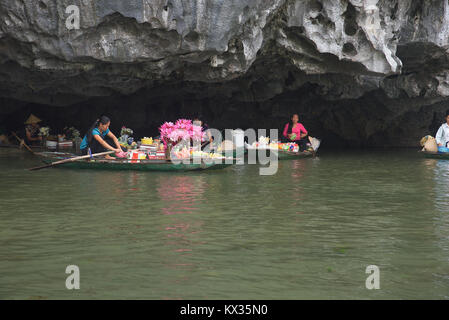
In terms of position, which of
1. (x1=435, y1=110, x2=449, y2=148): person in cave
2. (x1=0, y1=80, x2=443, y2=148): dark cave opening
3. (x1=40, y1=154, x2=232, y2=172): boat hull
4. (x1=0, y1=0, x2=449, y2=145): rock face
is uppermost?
(x1=0, y1=0, x2=449, y2=145): rock face

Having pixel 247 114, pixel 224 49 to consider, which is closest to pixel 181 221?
pixel 224 49

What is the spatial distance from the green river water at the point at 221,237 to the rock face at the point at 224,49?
3.10 meters

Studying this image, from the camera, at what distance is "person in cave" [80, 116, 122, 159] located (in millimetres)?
12508

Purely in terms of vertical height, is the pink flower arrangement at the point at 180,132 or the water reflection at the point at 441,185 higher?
the pink flower arrangement at the point at 180,132

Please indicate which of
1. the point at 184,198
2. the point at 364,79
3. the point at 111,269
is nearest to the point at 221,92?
the point at 364,79

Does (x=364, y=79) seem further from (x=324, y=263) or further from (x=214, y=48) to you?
(x=324, y=263)

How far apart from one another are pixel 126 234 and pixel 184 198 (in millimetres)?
2531

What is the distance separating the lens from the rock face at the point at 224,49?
11836 mm

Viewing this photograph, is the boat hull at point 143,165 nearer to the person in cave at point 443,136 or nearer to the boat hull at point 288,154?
the boat hull at point 288,154

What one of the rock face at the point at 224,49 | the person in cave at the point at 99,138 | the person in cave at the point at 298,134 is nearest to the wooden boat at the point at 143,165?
the person in cave at the point at 99,138

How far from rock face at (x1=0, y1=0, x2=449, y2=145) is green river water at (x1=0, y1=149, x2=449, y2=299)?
122 inches

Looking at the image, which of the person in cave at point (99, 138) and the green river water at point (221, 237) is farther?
the person in cave at point (99, 138)

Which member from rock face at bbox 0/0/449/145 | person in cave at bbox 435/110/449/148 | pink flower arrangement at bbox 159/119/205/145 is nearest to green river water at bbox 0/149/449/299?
pink flower arrangement at bbox 159/119/205/145

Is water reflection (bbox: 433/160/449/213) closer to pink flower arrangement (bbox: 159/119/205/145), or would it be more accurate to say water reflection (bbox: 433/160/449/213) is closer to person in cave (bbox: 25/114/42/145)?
pink flower arrangement (bbox: 159/119/205/145)
